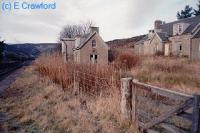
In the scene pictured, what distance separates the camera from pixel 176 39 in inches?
1711

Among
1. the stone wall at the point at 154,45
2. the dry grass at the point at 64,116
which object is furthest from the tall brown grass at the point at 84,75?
the stone wall at the point at 154,45

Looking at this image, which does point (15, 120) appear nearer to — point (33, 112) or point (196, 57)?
point (33, 112)

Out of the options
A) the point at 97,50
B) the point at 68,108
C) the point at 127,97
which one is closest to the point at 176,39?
the point at 97,50

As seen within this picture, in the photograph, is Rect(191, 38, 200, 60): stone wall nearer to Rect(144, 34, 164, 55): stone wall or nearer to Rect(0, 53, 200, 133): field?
Rect(144, 34, 164, 55): stone wall

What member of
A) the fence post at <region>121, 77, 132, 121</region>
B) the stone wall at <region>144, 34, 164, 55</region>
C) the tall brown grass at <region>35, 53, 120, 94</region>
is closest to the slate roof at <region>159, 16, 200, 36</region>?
the stone wall at <region>144, 34, 164, 55</region>

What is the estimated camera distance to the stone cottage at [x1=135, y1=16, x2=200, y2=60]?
39750 mm

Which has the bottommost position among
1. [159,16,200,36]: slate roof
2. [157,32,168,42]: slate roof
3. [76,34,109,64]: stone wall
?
[76,34,109,64]: stone wall

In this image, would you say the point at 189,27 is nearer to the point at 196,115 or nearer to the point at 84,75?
the point at 84,75

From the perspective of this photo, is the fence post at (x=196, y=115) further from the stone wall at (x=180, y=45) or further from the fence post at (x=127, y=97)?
the stone wall at (x=180, y=45)

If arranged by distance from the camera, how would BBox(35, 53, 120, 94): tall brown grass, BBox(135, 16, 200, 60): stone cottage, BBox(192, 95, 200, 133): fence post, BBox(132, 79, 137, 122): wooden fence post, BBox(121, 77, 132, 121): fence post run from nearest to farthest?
1. BBox(192, 95, 200, 133): fence post
2. BBox(132, 79, 137, 122): wooden fence post
3. BBox(121, 77, 132, 121): fence post
4. BBox(35, 53, 120, 94): tall brown grass
5. BBox(135, 16, 200, 60): stone cottage

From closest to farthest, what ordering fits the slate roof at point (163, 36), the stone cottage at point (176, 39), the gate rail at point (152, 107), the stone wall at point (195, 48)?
1. the gate rail at point (152, 107)
2. the stone wall at point (195, 48)
3. the stone cottage at point (176, 39)
4. the slate roof at point (163, 36)

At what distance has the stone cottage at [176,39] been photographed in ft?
130

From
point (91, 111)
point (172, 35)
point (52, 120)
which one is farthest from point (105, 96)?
point (172, 35)

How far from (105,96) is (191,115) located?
482cm
